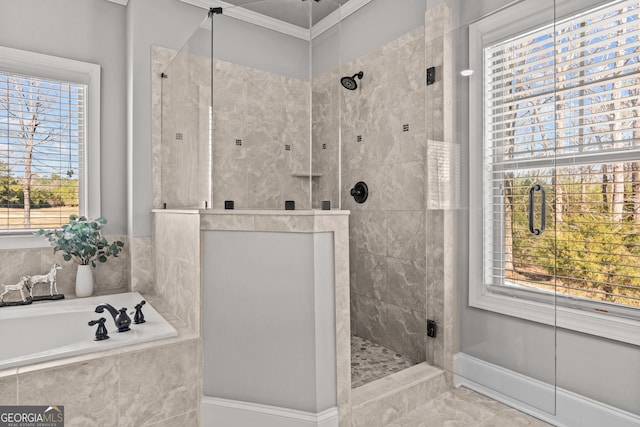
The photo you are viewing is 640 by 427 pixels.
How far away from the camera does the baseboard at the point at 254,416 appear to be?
1599 millimetres

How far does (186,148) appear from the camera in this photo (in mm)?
2170

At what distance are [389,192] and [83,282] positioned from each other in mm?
2227

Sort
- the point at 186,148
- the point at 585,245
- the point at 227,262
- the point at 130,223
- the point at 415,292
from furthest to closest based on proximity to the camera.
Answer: the point at 130,223, the point at 415,292, the point at 186,148, the point at 227,262, the point at 585,245

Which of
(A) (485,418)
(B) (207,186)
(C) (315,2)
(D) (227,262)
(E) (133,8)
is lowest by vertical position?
(A) (485,418)

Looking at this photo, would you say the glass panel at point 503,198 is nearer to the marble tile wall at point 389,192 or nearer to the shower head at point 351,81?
the marble tile wall at point 389,192

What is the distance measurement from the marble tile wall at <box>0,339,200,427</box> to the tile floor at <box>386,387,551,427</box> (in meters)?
1.05

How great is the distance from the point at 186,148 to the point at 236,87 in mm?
628

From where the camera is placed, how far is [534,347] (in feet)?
5.70

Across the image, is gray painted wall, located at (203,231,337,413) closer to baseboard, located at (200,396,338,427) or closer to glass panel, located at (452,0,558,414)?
baseboard, located at (200,396,338,427)

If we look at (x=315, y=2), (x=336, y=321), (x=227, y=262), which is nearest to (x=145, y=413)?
(x=227, y=262)

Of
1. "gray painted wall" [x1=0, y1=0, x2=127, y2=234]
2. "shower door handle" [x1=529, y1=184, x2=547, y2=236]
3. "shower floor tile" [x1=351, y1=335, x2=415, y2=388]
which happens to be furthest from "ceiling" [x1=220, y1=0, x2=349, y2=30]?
"shower floor tile" [x1=351, y1=335, x2=415, y2=388]

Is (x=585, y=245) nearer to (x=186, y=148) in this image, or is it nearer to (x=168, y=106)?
(x=186, y=148)

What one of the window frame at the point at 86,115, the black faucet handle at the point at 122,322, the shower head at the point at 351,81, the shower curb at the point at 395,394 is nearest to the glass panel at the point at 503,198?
the shower curb at the point at 395,394

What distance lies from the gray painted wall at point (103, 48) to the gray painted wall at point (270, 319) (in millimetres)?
1412
